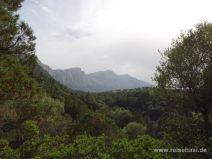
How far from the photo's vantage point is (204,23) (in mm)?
18703

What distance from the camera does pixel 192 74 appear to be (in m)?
16.9

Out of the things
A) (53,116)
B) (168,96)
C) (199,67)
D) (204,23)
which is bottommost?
(53,116)

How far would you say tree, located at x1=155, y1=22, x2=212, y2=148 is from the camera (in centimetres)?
1650

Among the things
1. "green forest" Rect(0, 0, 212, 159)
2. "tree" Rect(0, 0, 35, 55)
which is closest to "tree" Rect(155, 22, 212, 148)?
"green forest" Rect(0, 0, 212, 159)

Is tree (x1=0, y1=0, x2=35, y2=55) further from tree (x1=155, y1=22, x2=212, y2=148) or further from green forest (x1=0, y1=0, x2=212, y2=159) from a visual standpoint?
tree (x1=155, y1=22, x2=212, y2=148)

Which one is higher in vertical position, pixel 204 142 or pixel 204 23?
pixel 204 23

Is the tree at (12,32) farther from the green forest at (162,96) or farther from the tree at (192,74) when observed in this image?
the tree at (192,74)

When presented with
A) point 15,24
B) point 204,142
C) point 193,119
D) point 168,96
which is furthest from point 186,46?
point 15,24

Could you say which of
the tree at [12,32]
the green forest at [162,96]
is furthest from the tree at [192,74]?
the tree at [12,32]

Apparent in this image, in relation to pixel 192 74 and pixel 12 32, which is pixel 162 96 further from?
pixel 12 32

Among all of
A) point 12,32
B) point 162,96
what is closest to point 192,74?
point 162,96

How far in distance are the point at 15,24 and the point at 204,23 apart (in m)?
12.1

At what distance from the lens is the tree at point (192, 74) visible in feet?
Result: 54.1

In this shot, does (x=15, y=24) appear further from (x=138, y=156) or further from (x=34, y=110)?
(x=138, y=156)
